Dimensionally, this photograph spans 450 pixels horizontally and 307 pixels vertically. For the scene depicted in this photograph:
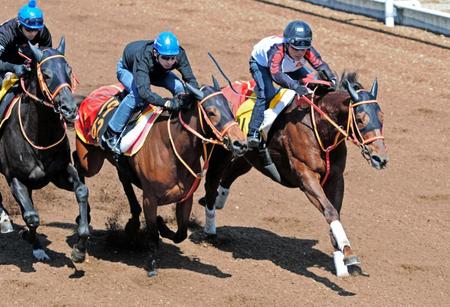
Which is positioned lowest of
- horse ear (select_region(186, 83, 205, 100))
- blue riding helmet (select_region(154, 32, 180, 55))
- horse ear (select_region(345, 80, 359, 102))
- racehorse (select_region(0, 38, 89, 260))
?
racehorse (select_region(0, 38, 89, 260))

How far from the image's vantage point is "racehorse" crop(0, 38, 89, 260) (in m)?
10.8

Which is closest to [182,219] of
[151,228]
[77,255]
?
[151,228]

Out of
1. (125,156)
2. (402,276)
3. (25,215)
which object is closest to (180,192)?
(125,156)

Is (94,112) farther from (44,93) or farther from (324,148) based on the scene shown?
(324,148)

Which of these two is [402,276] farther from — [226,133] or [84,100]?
[84,100]

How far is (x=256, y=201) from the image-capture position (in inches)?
553

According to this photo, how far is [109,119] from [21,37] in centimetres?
130

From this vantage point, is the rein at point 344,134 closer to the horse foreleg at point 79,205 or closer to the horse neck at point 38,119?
the horse foreleg at point 79,205

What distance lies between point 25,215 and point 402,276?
158 inches

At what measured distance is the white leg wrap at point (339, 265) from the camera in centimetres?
1138

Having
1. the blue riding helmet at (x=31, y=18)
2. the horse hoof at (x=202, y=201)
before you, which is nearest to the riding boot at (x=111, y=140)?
the blue riding helmet at (x=31, y=18)

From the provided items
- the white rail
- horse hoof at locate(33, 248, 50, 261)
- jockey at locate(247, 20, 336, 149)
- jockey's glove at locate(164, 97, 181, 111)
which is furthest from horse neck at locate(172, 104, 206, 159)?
the white rail

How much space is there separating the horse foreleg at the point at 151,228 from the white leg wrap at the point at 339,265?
1.87m

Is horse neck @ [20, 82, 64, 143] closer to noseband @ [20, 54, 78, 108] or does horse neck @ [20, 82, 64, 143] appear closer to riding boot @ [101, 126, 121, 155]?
noseband @ [20, 54, 78, 108]
